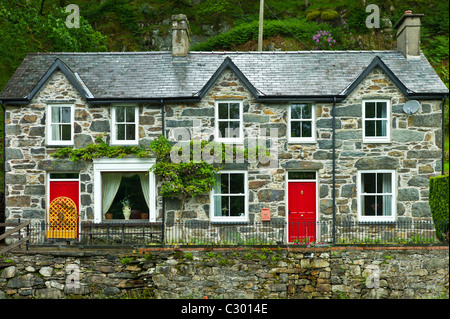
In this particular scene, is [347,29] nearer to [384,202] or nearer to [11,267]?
[384,202]

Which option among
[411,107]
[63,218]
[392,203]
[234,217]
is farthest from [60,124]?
[411,107]

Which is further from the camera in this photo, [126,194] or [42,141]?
[126,194]

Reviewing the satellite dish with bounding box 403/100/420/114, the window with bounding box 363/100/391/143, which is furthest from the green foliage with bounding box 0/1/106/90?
the satellite dish with bounding box 403/100/420/114

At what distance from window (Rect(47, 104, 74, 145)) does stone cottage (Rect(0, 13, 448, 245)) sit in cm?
4

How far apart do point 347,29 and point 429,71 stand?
12.1m

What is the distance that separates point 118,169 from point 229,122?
4.46 metres

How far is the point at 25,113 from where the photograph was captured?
→ 1658 cm

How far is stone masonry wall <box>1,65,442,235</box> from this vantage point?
53.6 ft

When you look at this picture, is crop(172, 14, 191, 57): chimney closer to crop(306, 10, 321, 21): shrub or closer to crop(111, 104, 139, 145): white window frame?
crop(111, 104, 139, 145): white window frame

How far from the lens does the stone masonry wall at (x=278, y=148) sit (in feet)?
53.6

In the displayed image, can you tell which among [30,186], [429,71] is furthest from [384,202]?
[30,186]

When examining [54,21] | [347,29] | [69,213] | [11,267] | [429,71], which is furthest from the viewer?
[347,29]

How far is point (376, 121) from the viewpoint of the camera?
16.6 meters

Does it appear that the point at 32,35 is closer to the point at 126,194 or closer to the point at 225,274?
the point at 126,194
